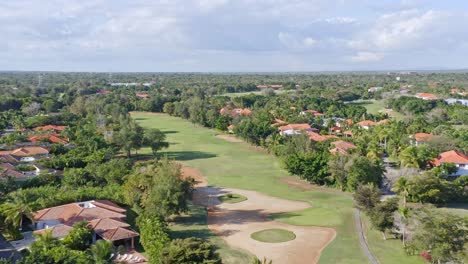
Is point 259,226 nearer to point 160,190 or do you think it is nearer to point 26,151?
point 160,190

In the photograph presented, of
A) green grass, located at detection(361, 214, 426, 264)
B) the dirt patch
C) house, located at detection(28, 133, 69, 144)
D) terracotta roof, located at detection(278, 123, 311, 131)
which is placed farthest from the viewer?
the dirt patch

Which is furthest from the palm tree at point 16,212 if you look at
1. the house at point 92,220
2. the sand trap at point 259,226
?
the sand trap at point 259,226

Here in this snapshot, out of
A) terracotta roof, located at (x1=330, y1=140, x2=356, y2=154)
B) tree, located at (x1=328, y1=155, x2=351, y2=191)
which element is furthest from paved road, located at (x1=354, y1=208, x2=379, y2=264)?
terracotta roof, located at (x1=330, y1=140, x2=356, y2=154)

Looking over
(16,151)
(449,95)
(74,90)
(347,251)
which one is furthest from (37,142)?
(449,95)

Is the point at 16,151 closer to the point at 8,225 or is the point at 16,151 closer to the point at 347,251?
the point at 8,225

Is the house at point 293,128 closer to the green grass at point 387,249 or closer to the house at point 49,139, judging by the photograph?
the house at point 49,139

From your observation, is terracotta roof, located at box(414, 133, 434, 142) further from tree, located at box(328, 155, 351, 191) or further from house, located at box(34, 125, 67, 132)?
house, located at box(34, 125, 67, 132)
